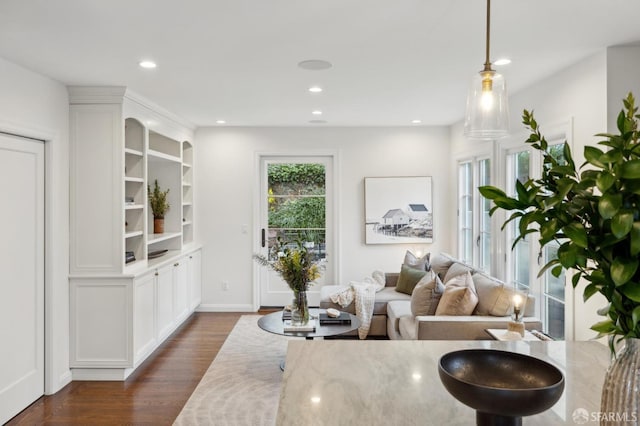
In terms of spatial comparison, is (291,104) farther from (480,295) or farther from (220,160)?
(480,295)

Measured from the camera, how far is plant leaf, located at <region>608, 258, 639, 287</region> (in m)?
0.80

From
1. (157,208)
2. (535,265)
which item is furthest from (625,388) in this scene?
(157,208)

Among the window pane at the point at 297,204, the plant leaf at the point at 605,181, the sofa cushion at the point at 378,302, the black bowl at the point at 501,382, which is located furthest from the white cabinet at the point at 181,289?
the plant leaf at the point at 605,181

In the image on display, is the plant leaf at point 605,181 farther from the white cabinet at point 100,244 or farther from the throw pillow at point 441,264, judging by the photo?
the throw pillow at point 441,264

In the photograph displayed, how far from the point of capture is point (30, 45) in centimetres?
290

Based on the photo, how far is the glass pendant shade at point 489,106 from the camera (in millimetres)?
1813

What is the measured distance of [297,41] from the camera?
285 cm

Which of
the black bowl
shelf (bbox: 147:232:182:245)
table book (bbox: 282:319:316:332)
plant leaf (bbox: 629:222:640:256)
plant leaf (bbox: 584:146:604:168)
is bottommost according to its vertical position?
table book (bbox: 282:319:316:332)

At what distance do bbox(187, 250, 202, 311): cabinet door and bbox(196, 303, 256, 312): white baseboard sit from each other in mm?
116

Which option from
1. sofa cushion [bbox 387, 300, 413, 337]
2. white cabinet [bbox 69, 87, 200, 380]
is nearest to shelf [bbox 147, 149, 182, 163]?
white cabinet [bbox 69, 87, 200, 380]

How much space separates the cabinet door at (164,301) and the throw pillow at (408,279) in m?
2.54

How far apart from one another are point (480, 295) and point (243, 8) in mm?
2878

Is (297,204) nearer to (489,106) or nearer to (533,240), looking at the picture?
(533,240)

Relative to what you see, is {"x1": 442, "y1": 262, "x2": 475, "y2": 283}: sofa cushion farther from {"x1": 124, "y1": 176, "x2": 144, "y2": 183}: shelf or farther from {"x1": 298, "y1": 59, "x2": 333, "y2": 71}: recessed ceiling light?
{"x1": 124, "y1": 176, "x2": 144, "y2": 183}: shelf
